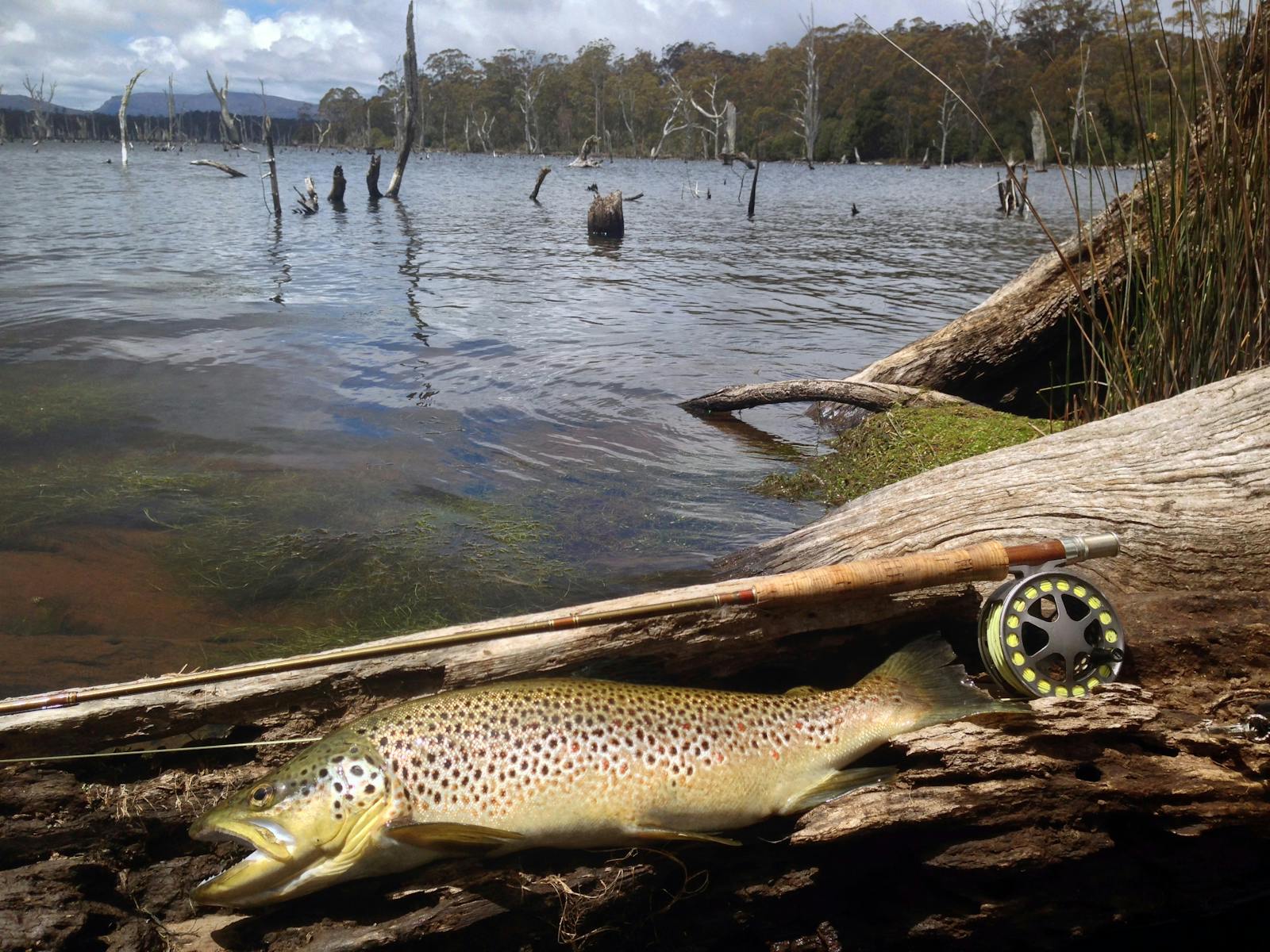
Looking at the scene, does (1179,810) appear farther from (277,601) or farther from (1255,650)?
(277,601)

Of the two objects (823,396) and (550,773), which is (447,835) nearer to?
(550,773)

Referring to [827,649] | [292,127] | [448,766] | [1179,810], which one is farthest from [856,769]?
[292,127]

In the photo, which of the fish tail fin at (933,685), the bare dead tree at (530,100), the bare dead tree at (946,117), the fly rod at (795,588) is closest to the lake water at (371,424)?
the fly rod at (795,588)

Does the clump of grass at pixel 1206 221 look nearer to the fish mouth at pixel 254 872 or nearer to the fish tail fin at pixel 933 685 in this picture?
the fish tail fin at pixel 933 685

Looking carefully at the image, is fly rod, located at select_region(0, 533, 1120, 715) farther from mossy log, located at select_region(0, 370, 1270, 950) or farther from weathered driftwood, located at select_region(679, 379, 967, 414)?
weathered driftwood, located at select_region(679, 379, 967, 414)

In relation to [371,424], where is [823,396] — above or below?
above

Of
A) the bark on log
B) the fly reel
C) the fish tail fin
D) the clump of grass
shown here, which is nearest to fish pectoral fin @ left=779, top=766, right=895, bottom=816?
the fish tail fin

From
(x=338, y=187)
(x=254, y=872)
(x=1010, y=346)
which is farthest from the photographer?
(x=338, y=187)

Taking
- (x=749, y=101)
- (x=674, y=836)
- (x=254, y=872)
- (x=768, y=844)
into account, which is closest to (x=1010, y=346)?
(x=768, y=844)

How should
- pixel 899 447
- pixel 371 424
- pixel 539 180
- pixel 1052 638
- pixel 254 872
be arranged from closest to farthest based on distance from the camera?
pixel 254 872, pixel 1052 638, pixel 899 447, pixel 371 424, pixel 539 180
